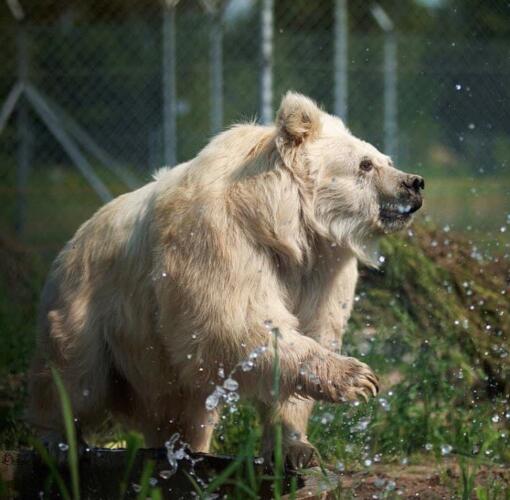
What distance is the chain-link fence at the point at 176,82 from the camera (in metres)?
10.3

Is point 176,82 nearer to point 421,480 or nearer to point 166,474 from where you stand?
point 421,480

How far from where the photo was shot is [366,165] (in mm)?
4684

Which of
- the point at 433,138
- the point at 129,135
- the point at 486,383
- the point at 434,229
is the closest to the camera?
the point at 486,383

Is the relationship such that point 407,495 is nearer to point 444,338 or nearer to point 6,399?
point 444,338


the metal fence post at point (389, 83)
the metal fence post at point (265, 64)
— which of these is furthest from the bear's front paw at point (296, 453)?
the metal fence post at point (389, 83)

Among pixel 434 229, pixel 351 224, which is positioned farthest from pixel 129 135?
pixel 351 224

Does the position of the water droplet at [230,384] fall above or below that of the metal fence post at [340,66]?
below

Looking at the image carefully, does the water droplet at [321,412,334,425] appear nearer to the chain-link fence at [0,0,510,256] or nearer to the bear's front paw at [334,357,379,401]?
the bear's front paw at [334,357,379,401]

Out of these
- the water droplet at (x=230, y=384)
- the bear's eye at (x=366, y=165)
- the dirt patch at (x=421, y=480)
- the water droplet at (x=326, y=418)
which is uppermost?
the bear's eye at (x=366, y=165)

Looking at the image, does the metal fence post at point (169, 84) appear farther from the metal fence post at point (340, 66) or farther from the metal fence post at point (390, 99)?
the metal fence post at point (390, 99)

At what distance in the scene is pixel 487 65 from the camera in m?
11.4

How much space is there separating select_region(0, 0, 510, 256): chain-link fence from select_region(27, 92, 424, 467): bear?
493 cm

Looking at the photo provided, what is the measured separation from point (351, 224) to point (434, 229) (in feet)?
8.09

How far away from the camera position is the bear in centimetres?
429
